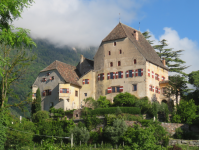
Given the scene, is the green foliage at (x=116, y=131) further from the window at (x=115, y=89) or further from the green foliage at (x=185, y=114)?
the window at (x=115, y=89)

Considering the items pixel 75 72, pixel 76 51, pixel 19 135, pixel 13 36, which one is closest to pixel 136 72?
pixel 75 72

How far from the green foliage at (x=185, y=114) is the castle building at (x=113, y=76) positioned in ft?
23.5

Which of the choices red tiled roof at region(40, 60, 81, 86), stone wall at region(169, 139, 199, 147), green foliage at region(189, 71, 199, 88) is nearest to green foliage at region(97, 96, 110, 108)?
red tiled roof at region(40, 60, 81, 86)

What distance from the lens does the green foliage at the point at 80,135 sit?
39.2 metres

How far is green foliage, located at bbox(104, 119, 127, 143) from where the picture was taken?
126ft

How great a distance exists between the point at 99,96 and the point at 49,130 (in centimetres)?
1353

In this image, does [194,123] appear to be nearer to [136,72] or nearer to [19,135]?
[136,72]

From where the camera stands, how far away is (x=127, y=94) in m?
47.5

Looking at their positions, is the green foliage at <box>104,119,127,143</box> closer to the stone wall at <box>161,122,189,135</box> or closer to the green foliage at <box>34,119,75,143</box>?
the green foliage at <box>34,119,75,143</box>

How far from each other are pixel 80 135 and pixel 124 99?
10.7 meters

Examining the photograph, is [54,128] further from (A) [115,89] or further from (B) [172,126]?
(B) [172,126]

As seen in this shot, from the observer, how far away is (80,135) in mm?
39219

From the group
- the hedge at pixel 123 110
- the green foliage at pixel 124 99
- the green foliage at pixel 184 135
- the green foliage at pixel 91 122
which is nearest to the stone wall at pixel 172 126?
the green foliage at pixel 184 135

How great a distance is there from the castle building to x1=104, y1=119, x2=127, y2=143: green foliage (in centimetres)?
1069
